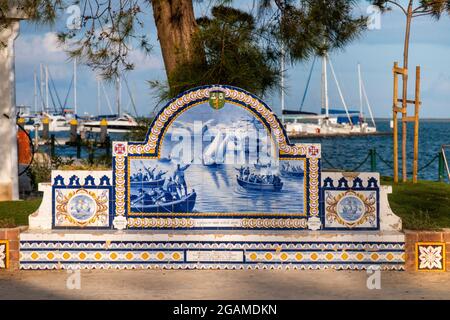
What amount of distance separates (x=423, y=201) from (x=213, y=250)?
271 inches

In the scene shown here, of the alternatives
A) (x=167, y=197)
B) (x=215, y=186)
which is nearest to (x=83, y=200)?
(x=167, y=197)

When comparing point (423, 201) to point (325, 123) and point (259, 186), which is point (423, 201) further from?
point (325, 123)

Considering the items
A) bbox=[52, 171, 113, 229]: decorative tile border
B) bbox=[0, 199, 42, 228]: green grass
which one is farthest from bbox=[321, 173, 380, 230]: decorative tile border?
bbox=[0, 199, 42, 228]: green grass

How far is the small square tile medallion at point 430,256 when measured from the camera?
9.45 metres

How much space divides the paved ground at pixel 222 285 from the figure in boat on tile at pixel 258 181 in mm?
1003

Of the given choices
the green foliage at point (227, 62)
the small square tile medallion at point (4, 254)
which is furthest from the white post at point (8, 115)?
the small square tile medallion at point (4, 254)

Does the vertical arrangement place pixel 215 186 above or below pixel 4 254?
above

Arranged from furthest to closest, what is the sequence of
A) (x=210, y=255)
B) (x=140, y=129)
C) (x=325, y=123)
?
(x=325, y=123)
(x=140, y=129)
(x=210, y=255)

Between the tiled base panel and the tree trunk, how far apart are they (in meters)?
4.55

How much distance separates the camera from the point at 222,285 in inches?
345

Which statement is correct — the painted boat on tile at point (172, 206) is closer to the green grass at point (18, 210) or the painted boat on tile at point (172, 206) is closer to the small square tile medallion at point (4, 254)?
the small square tile medallion at point (4, 254)

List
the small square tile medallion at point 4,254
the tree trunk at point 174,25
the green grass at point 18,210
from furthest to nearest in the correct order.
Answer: the tree trunk at point 174,25
the green grass at point 18,210
the small square tile medallion at point 4,254

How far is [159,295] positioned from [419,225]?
3287 mm

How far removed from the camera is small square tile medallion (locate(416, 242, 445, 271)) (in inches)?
372
